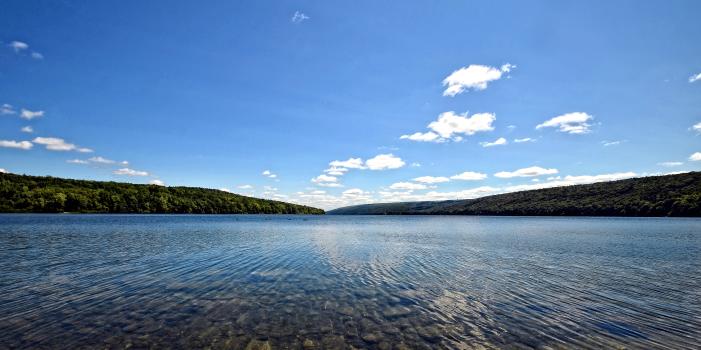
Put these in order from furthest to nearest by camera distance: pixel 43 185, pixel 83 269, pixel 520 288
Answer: pixel 43 185
pixel 83 269
pixel 520 288

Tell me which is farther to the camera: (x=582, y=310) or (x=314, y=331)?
(x=582, y=310)

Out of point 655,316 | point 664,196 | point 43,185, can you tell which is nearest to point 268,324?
point 655,316

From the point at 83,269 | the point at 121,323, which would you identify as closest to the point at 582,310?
the point at 121,323

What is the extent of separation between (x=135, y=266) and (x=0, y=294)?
8528mm

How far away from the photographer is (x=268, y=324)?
12633 mm

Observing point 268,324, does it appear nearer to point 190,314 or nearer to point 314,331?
point 314,331

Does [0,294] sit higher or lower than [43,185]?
lower

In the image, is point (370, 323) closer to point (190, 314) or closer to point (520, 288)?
point (190, 314)

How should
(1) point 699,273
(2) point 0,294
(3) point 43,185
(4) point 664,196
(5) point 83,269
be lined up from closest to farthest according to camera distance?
(2) point 0,294 < (5) point 83,269 < (1) point 699,273 < (4) point 664,196 < (3) point 43,185

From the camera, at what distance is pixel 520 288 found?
63.3ft

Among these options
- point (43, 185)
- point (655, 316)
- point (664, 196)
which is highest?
point (43, 185)

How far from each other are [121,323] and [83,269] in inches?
536

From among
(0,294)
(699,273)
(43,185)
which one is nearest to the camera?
(0,294)

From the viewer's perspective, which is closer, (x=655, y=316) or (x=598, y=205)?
(x=655, y=316)
